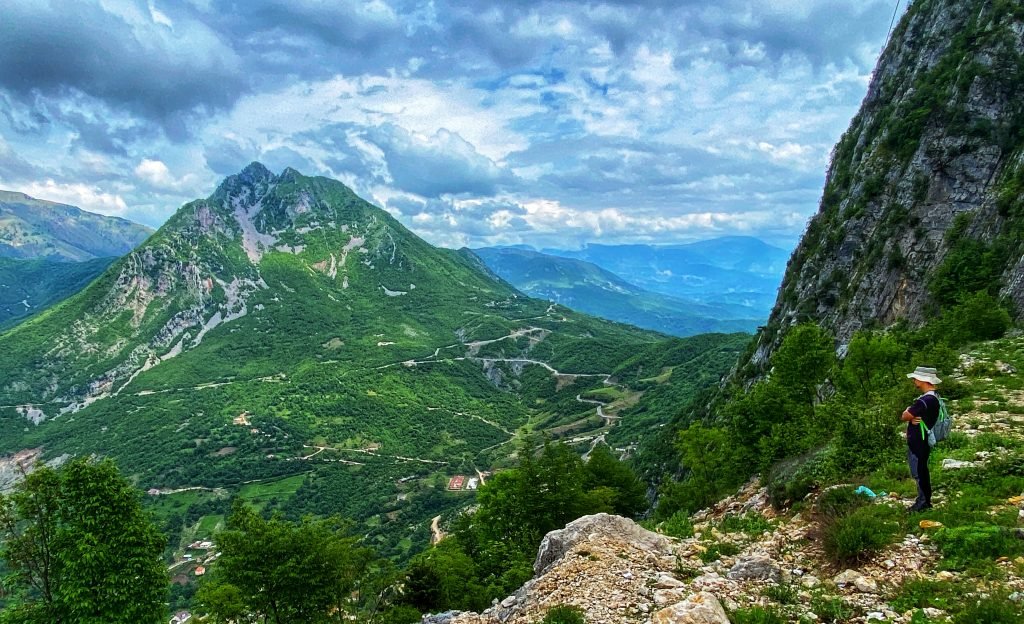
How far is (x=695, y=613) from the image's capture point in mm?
11055

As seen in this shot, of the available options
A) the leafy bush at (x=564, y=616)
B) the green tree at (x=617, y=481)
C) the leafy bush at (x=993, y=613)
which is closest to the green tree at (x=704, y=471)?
the green tree at (x=617, y=481)

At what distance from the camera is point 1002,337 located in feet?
104

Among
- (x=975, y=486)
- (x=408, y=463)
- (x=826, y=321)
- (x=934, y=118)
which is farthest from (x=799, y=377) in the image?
(x=408, y=463)

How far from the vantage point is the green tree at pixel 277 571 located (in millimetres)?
26719

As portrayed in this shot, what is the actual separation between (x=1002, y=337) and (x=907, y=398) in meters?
18.7

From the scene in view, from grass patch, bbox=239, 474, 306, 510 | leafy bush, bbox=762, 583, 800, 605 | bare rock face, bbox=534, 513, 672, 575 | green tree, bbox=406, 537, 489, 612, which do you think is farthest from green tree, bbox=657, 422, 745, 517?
grass patch, bbox=239, 474, 306, 510

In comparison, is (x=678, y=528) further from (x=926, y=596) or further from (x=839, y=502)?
(x=926, y=596)

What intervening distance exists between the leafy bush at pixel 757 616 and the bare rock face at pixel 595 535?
490cm

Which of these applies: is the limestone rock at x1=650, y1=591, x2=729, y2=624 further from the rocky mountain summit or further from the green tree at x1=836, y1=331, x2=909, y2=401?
the green tree at x1=836, y1=331, x2=909, y2=401

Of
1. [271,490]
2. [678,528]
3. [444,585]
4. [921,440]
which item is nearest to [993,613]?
[921,440]

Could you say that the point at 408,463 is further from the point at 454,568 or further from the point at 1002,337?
the point at 1002,337

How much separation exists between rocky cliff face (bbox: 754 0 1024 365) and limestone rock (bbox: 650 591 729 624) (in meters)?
42.4

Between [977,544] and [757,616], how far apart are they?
4.80m

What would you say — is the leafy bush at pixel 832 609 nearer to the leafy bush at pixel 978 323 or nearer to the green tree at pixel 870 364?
the green tree at pixel 870 364
